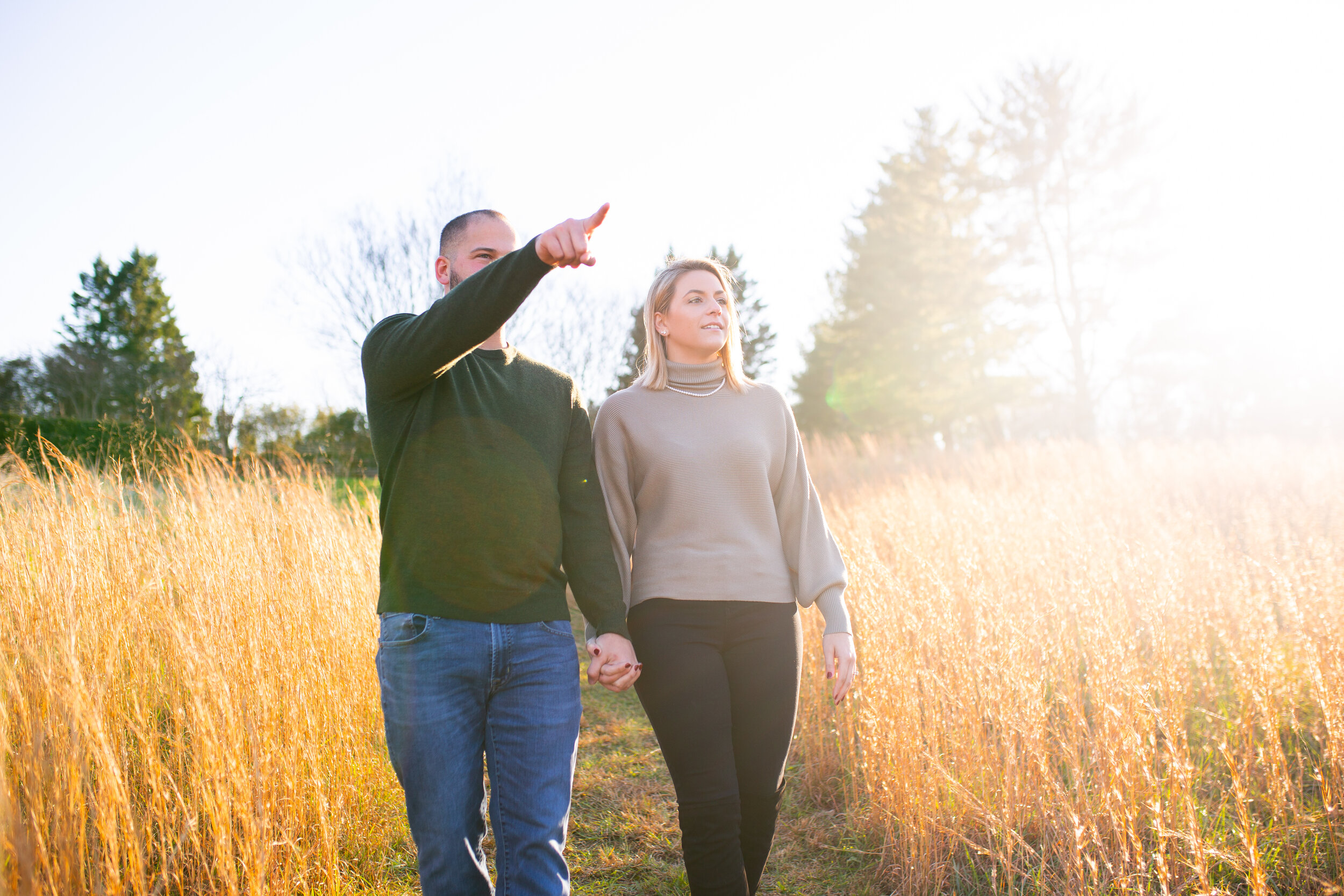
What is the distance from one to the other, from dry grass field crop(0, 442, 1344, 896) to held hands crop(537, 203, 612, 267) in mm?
1275

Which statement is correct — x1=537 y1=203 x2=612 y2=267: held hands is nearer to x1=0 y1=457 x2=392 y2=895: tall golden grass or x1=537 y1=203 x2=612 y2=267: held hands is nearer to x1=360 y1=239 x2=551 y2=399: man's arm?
x1=360 y1=239 x2=551 y2=399: man's arm

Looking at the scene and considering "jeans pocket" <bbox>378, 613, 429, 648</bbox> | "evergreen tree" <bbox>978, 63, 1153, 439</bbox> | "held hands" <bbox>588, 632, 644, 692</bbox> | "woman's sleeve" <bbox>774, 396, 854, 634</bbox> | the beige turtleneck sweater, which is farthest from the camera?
"evergreen tree" <bbox>978, 63, 1153, 439</bbox>

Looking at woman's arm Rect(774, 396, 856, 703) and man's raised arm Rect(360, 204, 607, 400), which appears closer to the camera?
man's raised arm Rect(360, 204, 607, 400)

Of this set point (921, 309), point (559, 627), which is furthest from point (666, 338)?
Answer: point (921, 309)

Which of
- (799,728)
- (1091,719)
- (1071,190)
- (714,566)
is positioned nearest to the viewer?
(714,566)

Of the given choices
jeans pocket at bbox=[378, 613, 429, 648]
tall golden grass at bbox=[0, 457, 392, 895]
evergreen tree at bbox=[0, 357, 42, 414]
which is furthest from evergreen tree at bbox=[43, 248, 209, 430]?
jeans pocket at bbox=[378, 613, 429, 648]

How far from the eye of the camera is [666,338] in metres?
2.13

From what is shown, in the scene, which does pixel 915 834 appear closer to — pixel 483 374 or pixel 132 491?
pixel 483 374

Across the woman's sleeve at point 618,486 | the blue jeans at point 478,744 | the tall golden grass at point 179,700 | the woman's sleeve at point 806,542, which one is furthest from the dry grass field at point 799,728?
the woman's sleeve at point 618,486

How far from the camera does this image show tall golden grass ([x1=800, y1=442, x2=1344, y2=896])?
2023mm

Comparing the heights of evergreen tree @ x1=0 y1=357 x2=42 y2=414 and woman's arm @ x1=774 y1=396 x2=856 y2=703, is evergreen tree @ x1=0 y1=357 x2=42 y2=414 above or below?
above

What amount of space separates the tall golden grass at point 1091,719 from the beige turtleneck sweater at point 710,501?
855mm

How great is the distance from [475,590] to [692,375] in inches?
36.7

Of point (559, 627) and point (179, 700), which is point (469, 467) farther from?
point (179, 700)
